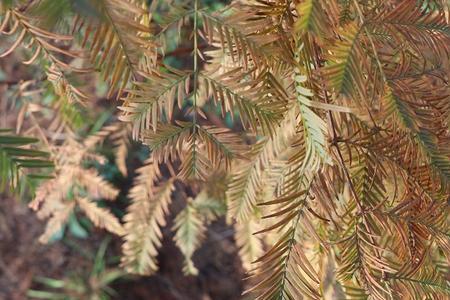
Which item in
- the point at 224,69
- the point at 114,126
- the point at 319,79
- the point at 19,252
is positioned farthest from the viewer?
the point at 19,252

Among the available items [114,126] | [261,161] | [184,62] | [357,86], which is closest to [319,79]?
[357,86]

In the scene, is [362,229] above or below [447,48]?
below

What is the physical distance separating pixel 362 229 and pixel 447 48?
191 millimetres

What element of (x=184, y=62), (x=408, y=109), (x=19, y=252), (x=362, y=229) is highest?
(x=184, y=62)

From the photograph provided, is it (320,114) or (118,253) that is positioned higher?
(320,114)

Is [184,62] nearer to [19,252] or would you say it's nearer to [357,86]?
[19,252]

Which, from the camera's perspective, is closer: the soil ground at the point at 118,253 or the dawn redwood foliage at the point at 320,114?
the dawn redwood foliage at the point at 320,114

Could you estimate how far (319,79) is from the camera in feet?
1.92

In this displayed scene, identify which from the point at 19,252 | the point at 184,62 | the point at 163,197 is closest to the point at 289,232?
the point at 163,197

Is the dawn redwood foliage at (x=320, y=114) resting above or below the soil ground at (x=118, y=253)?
above

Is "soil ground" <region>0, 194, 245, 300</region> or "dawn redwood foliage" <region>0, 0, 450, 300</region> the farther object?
"soil ground" <region>0, 194, 245, 300</region>

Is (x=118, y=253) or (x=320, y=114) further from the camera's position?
(x=118, y=253)

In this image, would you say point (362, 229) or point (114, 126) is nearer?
point (362, 229)

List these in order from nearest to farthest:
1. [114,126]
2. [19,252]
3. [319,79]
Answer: [319,79]
[114,126]
[19,252]
